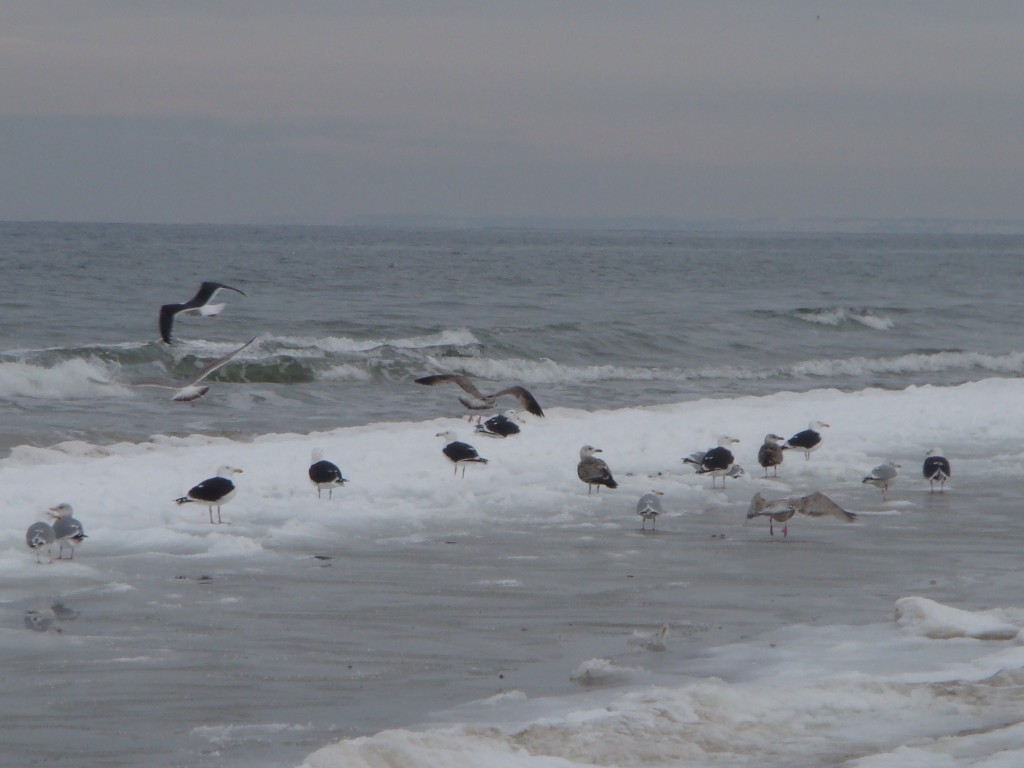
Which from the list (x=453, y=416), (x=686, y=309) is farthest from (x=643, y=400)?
(x=686, y=309)

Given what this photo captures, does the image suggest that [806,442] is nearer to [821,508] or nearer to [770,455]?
[770,455]

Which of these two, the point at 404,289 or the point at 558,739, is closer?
the point at 558,739

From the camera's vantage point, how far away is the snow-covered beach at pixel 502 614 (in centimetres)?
623

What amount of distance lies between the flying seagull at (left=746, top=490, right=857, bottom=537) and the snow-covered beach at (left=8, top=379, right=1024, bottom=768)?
190mm

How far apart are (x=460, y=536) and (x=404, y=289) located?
42446 mm

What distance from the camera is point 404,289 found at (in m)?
53.2

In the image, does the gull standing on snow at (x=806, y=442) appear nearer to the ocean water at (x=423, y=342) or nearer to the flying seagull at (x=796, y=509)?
the flying seagull at (x=796, y=509)

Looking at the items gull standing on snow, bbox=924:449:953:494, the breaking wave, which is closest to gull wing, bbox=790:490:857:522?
gull standing on snow, bbox=924:449:953:494

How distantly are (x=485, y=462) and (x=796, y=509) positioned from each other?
362cm

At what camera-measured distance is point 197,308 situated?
1166cm

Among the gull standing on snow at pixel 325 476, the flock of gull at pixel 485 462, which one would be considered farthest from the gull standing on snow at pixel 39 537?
the gull standing on snow at pixel 325 476

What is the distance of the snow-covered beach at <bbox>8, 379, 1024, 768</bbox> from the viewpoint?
623 cm

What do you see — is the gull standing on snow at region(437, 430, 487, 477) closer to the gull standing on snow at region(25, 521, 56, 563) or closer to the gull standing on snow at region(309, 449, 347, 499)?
the gull standing on snow at region(309, 449, 347, 499)

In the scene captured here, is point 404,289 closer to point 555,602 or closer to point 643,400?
point 643,400
